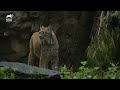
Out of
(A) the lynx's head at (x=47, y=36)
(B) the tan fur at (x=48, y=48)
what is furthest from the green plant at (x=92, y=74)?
(A) the lynx's head at (x=47, y=36)

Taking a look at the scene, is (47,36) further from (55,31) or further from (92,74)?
(92,74)

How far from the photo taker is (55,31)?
11992 millimetres

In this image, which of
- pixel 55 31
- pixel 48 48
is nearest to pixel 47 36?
pixel 48 48

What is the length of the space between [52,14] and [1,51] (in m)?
2.14

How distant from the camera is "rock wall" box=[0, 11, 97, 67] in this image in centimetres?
1178

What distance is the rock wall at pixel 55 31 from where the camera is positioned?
1178cm

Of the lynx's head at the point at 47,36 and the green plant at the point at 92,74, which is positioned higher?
the lynx's head at the point at 47,36

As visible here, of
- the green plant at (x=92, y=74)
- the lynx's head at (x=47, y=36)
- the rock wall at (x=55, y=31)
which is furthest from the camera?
the rock wall at (x=55, y=31)

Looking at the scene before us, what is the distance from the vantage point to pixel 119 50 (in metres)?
8.07

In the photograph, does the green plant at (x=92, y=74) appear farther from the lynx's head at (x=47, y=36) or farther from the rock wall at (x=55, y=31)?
the rock wall at (x=55, y=31)
